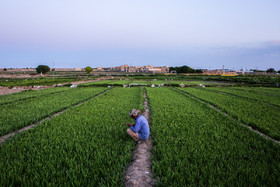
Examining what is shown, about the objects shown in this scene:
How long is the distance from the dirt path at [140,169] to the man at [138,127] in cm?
33

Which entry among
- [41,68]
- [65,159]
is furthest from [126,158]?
[41,68]

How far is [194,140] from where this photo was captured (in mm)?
5191

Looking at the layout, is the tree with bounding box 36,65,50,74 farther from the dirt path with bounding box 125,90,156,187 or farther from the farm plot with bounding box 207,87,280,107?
the dirt path with bounding box 125,90,156,187

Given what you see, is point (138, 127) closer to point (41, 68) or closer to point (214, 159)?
point (214, 159)

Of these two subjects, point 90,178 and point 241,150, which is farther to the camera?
point 241,150

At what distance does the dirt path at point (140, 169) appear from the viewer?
3238 millimetres

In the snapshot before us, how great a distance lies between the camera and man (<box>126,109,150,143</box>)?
483 cm

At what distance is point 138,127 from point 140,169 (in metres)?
1.37

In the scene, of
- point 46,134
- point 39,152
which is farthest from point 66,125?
point 39,152

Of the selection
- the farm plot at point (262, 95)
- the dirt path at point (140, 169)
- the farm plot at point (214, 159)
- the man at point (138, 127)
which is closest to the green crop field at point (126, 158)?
the farm plot at point (214, 159)

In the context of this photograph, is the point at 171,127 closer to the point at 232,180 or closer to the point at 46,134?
the point at 232,180

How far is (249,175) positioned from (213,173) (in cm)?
75

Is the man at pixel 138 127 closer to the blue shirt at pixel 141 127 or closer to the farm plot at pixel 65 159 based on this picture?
the blue shirt at pixel 141 127

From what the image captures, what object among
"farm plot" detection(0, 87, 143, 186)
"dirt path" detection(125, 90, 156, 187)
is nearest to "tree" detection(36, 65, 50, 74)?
"farm plot" detection(0, 87, 143, 186)
